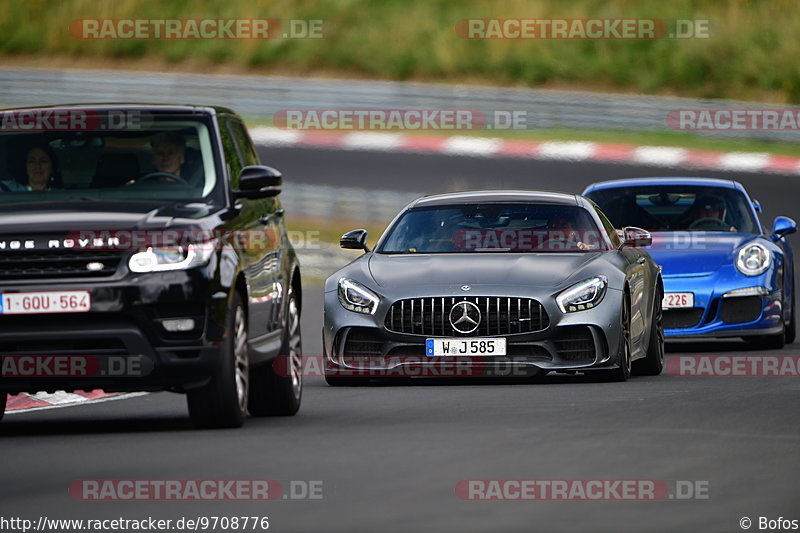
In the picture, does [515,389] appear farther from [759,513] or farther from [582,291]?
[759,513]

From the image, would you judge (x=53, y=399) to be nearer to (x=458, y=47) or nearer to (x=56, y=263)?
(x=56, y=263)

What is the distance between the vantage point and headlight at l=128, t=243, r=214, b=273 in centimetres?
926

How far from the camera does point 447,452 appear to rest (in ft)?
27.8

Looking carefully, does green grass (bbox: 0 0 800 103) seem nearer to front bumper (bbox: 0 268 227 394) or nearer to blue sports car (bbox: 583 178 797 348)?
blue sports car (bbox: 583 178 797 348)

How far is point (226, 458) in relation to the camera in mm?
8305

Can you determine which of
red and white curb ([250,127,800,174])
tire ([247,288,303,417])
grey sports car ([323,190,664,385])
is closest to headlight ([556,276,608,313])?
grey sports car ([323,190,664,385])

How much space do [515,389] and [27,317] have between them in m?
3.90

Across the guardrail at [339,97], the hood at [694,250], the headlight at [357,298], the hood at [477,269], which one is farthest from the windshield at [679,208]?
the guardrail at [339,97]

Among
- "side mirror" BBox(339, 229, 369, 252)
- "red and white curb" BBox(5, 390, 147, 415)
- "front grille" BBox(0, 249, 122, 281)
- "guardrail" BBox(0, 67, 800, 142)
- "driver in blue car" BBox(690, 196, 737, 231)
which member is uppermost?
"front grille" BBox(0, 249, 122, 281)

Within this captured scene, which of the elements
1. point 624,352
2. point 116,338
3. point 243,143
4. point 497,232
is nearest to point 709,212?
point 497,232

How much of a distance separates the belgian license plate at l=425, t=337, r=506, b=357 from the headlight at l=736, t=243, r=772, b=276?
4.14 metres

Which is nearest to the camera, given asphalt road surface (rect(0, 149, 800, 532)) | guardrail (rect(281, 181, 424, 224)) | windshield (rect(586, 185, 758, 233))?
asphalt road surface (rect(0, 149, 800, 532))

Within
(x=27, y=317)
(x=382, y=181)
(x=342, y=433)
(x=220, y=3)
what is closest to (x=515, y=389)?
(x=342, y=433)

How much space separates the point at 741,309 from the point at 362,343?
14.5ft
